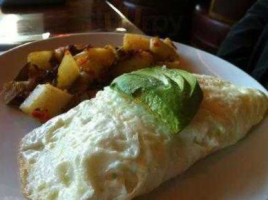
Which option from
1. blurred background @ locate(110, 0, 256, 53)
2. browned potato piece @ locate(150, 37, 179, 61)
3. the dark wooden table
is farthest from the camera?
blurred background @ locate(110, 0, 256, 53)

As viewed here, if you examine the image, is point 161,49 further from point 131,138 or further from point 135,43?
point 131,138

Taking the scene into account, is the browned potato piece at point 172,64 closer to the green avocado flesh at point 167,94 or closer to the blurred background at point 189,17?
the green avocado flesh at point 167,94

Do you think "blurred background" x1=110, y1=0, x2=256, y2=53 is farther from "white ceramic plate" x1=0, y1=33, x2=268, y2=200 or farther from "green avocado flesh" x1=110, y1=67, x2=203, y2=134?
"green avocado flesh" x1=110, y1=67, x2=203, y2=134

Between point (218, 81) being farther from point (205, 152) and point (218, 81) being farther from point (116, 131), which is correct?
point (116, 131)

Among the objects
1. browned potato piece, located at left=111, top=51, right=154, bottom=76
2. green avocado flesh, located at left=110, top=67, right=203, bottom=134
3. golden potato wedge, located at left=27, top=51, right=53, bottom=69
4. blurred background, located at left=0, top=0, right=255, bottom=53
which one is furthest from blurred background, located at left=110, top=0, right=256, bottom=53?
green avocado flesh, located at left=110, top=67, right=203, bottom=134

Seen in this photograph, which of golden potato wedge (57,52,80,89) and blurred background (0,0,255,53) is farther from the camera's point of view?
blurred background (0,0,255,53)

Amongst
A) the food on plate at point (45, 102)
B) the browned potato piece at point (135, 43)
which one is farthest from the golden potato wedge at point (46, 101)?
the browned potato piece at point (135, 43)
